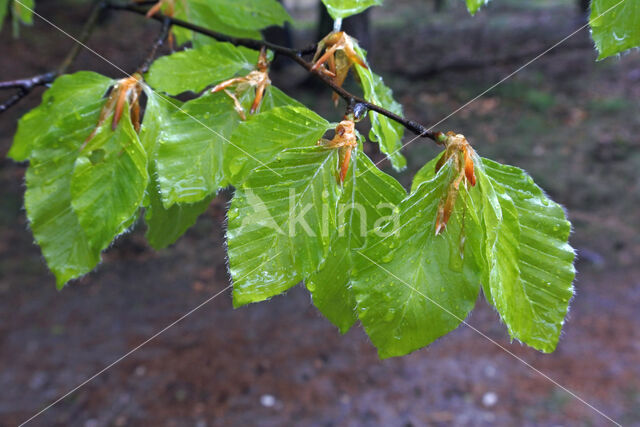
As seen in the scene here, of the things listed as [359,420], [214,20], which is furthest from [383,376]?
[214,20]

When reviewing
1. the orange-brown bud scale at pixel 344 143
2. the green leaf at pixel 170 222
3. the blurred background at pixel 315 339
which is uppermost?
the orange-brown bud scale at pixel 344 143

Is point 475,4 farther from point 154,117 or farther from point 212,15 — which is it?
point 212,15

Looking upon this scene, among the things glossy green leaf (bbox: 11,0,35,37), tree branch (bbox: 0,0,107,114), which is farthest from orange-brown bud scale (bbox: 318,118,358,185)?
glossy green leaf (bbox: 11,0,35,37)

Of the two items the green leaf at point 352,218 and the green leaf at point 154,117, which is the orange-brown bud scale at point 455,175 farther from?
the green leaf at point 154,117

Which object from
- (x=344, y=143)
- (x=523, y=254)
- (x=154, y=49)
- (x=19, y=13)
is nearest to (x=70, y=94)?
(x=154, y=49)

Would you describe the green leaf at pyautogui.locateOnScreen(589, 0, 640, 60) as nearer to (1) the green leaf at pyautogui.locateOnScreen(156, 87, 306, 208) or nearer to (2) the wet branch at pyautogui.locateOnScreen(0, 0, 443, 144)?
(2) the wet branch at pyautogui.locateOnScreen(0, 0, 443, 144)

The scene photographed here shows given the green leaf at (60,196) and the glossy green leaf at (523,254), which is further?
the green leaf at (60,196)

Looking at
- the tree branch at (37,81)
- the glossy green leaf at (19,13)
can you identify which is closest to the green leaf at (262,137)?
the tree branch at (37,81)
